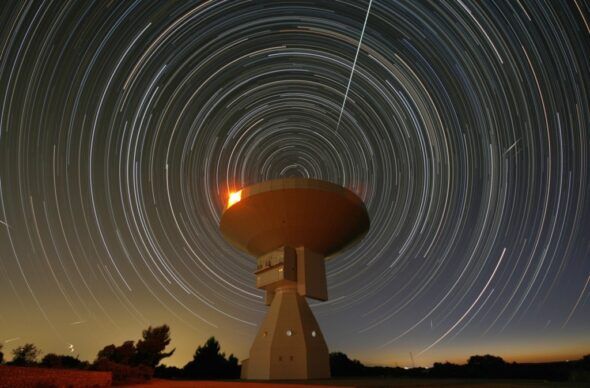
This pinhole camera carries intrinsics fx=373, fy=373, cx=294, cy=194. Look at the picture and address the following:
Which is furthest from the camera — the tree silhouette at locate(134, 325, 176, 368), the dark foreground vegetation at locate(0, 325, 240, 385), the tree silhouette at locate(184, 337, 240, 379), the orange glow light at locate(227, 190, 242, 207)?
the tree silhouette at locate(184, 337, 240, 379)

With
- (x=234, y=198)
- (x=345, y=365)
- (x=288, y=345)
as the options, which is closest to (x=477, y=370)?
(x=345, y=365)

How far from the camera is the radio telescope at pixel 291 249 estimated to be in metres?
16.1

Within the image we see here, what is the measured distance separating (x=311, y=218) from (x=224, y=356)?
1657 cm

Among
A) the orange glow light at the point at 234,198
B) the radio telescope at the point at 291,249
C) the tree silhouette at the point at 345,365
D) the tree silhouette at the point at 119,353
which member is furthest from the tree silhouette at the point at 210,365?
the orange glow light at the point at 234,198

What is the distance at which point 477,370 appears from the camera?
24.0 metres

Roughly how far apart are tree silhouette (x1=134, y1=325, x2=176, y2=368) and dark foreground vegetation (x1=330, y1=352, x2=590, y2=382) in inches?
422

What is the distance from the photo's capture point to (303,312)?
688 inches

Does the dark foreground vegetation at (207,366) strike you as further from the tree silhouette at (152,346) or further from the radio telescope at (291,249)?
the radio telescope at (291,249)

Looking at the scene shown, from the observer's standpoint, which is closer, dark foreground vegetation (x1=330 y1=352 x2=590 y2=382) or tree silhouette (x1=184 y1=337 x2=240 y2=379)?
dark foreground vegetation (x1=330 y1=352 x2=590 y2=382)

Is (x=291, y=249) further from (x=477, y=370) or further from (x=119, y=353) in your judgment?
(x=477, y=370)

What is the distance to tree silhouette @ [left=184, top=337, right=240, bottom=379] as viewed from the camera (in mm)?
25078

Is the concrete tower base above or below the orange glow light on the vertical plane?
below

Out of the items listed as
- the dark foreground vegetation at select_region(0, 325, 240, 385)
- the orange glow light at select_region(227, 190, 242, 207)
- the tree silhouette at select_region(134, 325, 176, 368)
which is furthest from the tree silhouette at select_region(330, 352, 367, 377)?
the orange glow light at select_region(227, 190, 242, 207)

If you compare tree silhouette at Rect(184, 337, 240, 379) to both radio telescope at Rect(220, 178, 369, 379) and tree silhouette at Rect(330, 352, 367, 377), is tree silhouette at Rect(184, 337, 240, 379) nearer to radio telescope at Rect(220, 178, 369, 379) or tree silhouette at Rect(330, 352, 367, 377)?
tree silhouette at Rect(330, 352, 367, 377)
